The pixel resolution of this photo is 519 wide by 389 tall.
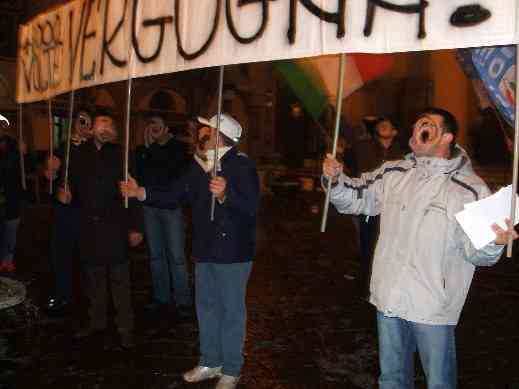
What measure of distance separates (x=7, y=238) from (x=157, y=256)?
2442 millimetres

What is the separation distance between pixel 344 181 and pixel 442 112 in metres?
0.63

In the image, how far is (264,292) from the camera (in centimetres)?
714

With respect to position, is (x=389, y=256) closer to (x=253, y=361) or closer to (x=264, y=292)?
(x=253, y=361)

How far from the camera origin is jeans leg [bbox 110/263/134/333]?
5.04 meters

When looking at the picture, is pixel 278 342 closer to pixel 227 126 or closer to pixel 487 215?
pixel 227 126

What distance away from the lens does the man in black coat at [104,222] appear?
499 cm

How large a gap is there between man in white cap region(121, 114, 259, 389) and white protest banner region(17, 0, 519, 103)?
0.58 m

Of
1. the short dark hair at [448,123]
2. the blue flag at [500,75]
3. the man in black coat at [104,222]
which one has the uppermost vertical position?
A: the blue flag at [500,75]

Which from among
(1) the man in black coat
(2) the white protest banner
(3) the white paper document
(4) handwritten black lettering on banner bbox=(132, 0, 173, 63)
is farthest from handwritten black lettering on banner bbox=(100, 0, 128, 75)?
(3) the white paper document

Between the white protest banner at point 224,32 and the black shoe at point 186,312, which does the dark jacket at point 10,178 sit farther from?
the black shoe at point 186,312

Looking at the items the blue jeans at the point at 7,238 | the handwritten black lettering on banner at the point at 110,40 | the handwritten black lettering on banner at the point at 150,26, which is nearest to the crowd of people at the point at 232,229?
the blue jeans at the point at 7,238

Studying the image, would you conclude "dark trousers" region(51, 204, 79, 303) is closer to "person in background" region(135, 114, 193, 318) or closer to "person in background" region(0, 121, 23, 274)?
"person in background" region(135, 114, 193, 318)

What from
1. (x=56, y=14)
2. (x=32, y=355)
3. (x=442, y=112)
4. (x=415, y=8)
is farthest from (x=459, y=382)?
(x=56, y=14)

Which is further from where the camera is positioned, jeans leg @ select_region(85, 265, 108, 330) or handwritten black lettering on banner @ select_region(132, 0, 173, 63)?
jeans leg @ select_region(85, 265, 108, 330)
